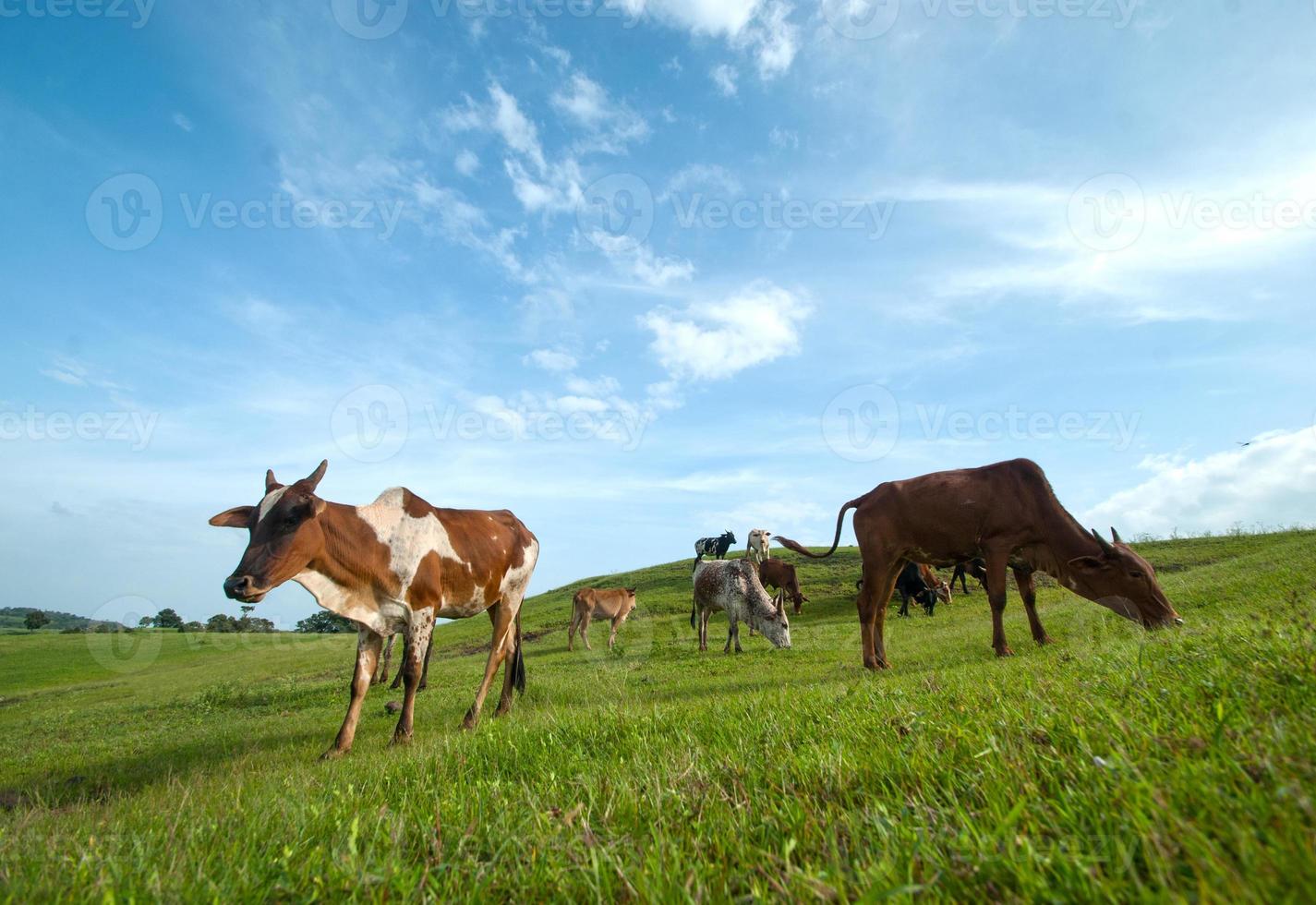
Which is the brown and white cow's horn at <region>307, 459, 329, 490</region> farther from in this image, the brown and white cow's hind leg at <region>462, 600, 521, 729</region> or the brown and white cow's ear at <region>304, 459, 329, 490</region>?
the brown and white cow's hind leg at <region>462, 600, 521, 729</region>

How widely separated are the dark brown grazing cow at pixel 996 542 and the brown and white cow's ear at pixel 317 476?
25.2 feet

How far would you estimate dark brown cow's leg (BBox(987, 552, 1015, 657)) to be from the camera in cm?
917

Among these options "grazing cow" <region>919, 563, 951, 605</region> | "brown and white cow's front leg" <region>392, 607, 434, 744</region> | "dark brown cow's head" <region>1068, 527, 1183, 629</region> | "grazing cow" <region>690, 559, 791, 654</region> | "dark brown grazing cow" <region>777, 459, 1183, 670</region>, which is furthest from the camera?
"grazing cow" <region>919, 563, 951, 605</region>

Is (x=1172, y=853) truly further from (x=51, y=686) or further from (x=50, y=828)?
(x=51, y=686)

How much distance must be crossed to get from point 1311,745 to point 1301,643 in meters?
1.66

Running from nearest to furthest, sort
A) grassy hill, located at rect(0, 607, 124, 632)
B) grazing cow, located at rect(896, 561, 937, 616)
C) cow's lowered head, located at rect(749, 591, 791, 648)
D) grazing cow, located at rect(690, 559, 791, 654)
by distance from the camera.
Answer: cow's lowered head, located at rect(749, 591, 791, 648), grazing cow, located at rect(690, 559, 791, 654), grazing cow, located at rect(896, 561, 937, 616), grassy hill, located at rect(0, 607, 124, 632)

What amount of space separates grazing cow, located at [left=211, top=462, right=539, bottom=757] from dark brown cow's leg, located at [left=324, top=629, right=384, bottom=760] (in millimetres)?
13

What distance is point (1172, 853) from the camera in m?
1.46

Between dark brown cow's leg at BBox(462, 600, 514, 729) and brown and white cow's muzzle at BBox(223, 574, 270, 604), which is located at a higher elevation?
brown and white cow's muzzle at BBox(223, 574, 270, 604)

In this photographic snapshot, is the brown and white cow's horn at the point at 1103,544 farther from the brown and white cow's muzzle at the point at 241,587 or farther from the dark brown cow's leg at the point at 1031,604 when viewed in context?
the brown and white cow's muzzle at the point at 241,587

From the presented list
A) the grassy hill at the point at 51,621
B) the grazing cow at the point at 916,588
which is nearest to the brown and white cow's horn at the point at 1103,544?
the grazing cow at the point at 916,588

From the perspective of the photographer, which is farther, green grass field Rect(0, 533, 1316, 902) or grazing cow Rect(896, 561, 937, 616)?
grazing cow Rect(896, 561, 937, 616)

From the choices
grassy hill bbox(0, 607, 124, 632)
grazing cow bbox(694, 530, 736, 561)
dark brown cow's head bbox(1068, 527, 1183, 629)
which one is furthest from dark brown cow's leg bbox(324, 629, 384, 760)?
grassy hill bbox(0, 607, 124, 632)

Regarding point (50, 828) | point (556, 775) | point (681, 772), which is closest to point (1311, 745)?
point (681, 772)
